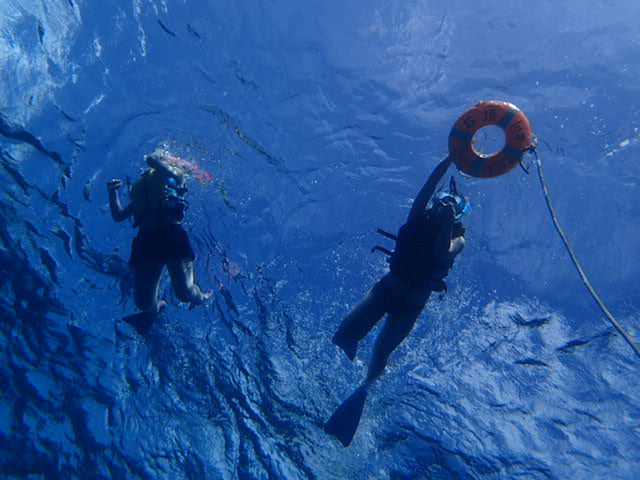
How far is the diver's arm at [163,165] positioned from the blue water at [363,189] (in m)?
3.84

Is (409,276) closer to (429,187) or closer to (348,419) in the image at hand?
(429,187)

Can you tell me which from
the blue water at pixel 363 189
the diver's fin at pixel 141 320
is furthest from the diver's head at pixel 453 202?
the diver's fin at pixel 141 320

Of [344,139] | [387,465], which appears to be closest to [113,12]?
[344,139]

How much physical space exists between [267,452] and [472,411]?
6.68 meters

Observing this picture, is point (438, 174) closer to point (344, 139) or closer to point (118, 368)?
point (344, 139)

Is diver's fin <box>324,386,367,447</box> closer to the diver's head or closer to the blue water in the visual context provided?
the diver's head

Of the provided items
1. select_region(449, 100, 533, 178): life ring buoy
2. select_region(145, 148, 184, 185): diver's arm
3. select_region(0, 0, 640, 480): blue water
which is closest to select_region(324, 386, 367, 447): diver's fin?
select_region(0, 0, 640, 480): blue water

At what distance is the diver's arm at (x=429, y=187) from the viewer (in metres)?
5.55

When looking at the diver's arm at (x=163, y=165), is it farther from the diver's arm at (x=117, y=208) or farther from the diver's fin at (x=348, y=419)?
the diver's fin at (x=348, y=419)

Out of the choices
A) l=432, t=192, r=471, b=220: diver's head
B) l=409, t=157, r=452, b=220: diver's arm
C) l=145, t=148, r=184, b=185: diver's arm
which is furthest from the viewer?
l=145, t=148, r=184, b=185: diver's arm

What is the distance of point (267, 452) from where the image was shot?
1365cm

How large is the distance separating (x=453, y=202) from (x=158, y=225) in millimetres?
4411

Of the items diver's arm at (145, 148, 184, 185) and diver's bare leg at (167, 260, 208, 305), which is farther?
diver's bare leg at (167, 260, 208, 305)

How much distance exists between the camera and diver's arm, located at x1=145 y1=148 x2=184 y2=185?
6.41m
